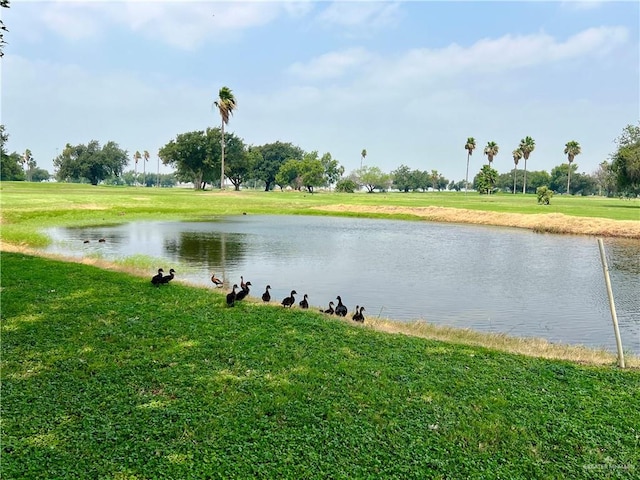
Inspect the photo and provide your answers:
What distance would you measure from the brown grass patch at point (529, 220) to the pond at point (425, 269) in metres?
3.47

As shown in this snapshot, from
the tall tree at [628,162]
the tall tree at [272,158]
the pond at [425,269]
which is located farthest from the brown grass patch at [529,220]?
the tall tree at [272,158]

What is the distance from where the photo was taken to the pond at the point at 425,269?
16781mm

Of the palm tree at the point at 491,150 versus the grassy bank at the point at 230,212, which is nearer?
the grassy bank at the point at 230,212

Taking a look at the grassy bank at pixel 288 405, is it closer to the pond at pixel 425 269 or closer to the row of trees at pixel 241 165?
the pond at pixel 425 269

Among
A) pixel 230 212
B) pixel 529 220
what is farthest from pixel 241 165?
pixel 529 220

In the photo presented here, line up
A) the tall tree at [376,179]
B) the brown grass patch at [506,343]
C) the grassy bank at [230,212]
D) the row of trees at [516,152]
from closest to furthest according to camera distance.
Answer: the brown grass patch at [506,343], the grassy bank at [230,212], the row of trees at [516,152], the tall tree at [376,179]

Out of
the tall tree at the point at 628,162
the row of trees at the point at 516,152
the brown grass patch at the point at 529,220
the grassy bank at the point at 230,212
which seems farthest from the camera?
→ the row of trees at the point at 516,152

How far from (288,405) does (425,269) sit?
18.9 metres

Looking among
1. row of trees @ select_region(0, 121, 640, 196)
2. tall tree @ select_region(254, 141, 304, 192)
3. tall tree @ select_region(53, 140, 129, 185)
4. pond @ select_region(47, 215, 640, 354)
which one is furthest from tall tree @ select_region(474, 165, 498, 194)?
tall tree @ select_region(53, 140, 129, 185)

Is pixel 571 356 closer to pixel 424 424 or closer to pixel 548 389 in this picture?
pixel 548 389

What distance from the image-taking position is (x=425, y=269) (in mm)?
25312

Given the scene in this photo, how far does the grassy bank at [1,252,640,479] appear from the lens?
605cm

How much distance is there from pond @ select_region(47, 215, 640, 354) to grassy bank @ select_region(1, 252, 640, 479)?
6.27 meters

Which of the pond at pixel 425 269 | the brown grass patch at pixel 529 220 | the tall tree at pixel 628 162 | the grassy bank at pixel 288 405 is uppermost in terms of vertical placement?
the tall tree at pixel 628 162
